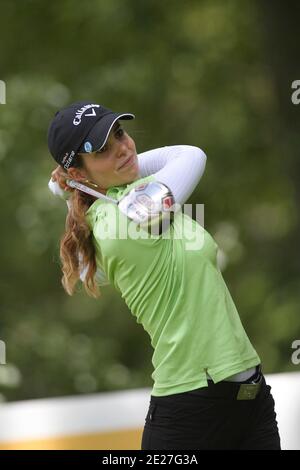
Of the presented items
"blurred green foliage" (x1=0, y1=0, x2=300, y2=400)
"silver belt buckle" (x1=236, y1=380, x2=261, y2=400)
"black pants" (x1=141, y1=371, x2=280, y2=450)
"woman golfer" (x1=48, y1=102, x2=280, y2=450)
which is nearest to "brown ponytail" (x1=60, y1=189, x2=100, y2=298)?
"woman golfer" (x1=48, y1=102, x2=280, y2=450)

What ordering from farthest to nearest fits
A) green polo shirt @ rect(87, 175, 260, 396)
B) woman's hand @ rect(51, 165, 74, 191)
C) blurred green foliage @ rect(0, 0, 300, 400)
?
blurred green foliage @ rect(0, 0, 300, 400) → woman's hand @ rect(51, 165, 74, 191) → green polo shirt @ rect(87, 175, 260, 396)

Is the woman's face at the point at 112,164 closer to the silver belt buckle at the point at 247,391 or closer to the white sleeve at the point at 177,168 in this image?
the white sleeve at the point at 177,168

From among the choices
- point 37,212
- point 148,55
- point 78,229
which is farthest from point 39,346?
point 78,229

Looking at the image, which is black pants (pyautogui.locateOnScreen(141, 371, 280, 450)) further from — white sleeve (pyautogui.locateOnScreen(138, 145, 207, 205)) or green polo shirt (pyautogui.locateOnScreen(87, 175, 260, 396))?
white sleeve (pyautogui.locateOnScreen(138, 145, 207, 205))

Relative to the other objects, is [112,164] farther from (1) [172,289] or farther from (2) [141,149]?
(2) [141,149]

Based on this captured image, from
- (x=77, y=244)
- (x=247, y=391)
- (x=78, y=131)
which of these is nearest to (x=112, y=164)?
(x=78, y=131)

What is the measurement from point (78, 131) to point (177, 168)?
10.6 inches

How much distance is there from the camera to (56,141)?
8.14ft

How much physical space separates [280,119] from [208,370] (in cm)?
419

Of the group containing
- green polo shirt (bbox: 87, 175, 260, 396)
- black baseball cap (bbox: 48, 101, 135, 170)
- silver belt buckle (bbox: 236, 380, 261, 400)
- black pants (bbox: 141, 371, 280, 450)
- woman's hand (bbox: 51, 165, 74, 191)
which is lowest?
black pants (bbox: 141, 371, 280, 450)

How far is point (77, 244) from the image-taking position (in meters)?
2.54

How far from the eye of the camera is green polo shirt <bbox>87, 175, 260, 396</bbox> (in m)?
2.42

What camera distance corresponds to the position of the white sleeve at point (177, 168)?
96.3 inches
